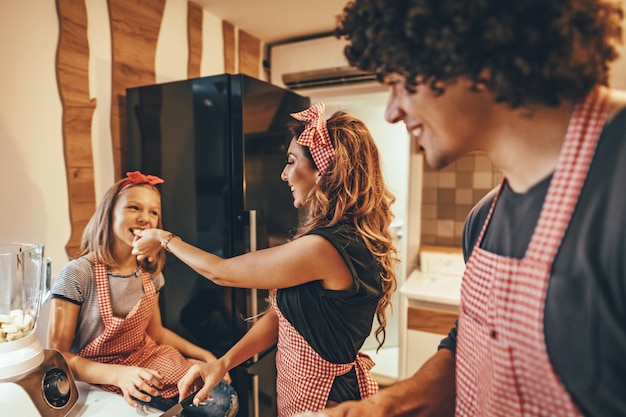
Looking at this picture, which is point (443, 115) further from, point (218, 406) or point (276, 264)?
point (218, 406)

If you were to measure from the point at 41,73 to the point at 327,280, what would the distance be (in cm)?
125

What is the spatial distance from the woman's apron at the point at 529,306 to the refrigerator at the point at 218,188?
37.0 inches

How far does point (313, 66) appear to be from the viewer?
2424 millimetres

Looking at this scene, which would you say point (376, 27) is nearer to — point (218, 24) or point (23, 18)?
point (23, 18)

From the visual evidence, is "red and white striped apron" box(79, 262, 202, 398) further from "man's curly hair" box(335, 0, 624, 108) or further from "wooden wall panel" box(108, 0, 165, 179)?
→ "man's curly hair" box(335, 0, 624, 108)

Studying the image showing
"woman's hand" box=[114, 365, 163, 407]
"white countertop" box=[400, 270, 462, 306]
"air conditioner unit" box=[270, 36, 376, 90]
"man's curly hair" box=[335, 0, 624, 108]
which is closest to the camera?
"man's curly hair" box=[335, 0, 624, 108]

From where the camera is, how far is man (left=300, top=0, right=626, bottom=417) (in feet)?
1.50

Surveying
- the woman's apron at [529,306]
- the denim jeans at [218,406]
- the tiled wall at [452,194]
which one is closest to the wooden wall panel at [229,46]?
the tiled wall at [452,194]

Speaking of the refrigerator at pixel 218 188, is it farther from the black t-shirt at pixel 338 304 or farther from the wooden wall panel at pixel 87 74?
the black t-shirt at pixel 338 304

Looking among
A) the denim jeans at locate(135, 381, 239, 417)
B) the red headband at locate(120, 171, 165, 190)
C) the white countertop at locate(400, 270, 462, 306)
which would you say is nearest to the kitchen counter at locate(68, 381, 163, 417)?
the denim jeans at locate(135, 381, 239, 417)

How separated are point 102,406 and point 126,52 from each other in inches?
54.3

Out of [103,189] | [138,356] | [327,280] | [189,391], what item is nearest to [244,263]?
[327,280]

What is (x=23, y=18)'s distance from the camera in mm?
1290

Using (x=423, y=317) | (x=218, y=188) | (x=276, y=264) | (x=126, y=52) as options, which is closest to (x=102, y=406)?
(x=276, y=264)
